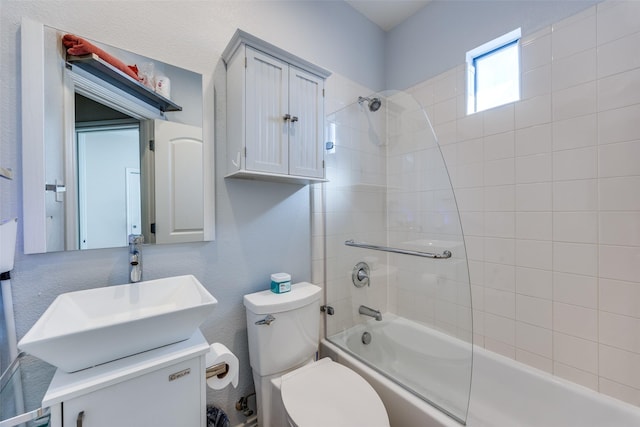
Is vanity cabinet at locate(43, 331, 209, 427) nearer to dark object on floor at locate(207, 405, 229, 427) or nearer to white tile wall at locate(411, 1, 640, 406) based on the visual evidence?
dark object on floor at locate(207, 405, 229, 427)

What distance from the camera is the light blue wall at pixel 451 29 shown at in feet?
4.63

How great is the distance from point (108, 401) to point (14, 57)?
1198mm

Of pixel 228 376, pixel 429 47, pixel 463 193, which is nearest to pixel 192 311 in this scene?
pixel 228 376

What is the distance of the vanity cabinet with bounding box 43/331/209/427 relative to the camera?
682 mm

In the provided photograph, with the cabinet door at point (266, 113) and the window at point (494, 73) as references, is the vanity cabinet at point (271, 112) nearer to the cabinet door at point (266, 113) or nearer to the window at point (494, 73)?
the cabinet door at point (266, 113)

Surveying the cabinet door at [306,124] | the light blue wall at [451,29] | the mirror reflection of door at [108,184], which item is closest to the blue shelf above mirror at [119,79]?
the mirror reflection of door at [108,184]

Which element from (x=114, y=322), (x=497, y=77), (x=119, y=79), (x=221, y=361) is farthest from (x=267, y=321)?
(x=497, y=77)

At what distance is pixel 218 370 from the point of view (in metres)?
1.04

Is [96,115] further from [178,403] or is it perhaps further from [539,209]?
[539,209]

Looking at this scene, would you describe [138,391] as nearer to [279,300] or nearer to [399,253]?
[279,300]

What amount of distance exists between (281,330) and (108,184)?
3.34 ft

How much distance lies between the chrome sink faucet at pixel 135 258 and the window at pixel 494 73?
2.03 meters

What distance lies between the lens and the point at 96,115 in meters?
1.04

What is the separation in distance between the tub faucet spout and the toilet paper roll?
36.8 inches
